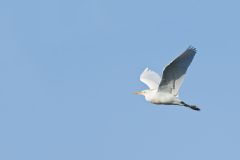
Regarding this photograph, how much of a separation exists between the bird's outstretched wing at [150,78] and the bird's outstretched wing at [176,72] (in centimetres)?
386

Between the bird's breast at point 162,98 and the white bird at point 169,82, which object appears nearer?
the white bird at point 169,82

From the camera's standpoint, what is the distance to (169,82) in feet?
162

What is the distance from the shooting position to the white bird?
46591 mm

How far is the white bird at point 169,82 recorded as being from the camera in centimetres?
4659

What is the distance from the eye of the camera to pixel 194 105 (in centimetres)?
5122

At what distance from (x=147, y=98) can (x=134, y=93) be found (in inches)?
121

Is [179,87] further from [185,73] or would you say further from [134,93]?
[134,93]

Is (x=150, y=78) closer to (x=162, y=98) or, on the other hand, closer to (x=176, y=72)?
(x=162, y=98)

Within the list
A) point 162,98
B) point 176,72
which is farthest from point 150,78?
point 176,72

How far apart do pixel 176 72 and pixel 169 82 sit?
1413mm

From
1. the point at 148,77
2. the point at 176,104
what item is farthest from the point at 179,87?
the point at 148,77

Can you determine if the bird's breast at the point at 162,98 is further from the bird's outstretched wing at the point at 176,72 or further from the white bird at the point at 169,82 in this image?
the bird's outstretched wing at the point at 176,72

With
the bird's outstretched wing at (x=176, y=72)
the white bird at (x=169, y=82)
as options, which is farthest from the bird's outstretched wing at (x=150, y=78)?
the bird's outstretched wing at (x=176, y=72)

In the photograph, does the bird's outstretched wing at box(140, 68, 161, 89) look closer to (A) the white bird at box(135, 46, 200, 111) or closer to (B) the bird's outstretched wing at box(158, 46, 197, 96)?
(A) the white bird at box(135, 46, 200, 111)
